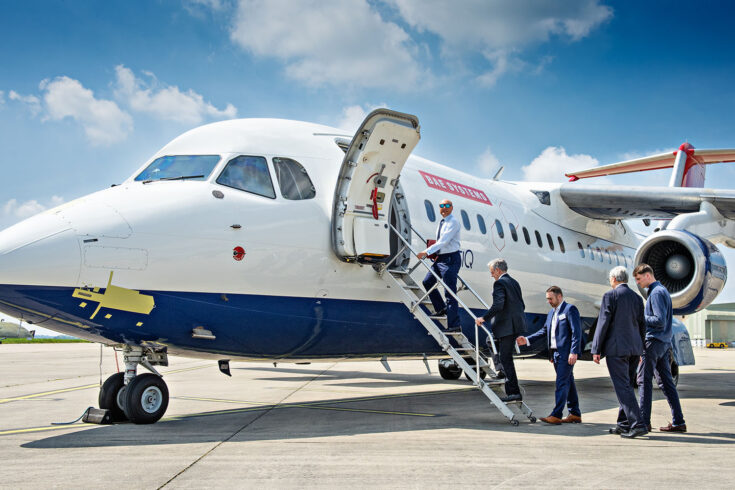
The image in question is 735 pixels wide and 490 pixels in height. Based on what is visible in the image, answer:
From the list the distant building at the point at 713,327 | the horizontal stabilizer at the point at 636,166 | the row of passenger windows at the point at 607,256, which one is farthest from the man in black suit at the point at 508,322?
the distant building at the point at 713,327

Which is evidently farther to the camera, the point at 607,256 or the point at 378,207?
the point at 607,256

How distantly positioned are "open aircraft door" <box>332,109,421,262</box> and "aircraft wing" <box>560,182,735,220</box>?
6801mm

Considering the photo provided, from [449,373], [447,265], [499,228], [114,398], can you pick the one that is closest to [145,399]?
[114,398]

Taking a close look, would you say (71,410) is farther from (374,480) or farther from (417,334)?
(374,480)

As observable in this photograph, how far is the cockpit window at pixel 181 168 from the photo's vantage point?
312 inches

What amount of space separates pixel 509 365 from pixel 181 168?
15.2ft

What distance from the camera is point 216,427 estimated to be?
766 centimetres

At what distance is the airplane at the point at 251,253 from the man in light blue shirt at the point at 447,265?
9.9 inches

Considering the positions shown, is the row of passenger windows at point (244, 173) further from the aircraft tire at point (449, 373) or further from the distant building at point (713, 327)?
the distant building at point (713, 327)

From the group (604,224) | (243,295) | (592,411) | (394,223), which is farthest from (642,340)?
(604,224)

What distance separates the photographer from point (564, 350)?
27.3ft

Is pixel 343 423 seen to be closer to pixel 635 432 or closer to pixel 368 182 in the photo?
pixel 368 182

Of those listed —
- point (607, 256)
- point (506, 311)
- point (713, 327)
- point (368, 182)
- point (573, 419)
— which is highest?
point (368, 182)

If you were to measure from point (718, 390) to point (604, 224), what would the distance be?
4.27 meters
